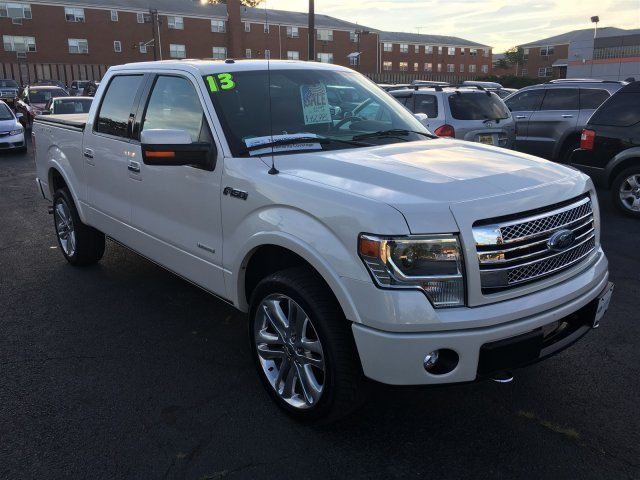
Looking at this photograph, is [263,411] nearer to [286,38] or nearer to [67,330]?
[67,330]

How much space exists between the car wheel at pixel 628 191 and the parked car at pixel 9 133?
49.6 ft

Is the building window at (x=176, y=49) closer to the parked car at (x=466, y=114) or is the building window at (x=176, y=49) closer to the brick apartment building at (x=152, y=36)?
the brick apartment building at (x=152, y=36)

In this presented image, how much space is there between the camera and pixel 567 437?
2.99m

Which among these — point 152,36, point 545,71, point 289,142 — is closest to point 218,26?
point 152,36

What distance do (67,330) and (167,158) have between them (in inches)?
75.7

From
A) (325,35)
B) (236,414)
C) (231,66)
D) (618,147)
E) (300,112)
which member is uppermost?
(325,35)

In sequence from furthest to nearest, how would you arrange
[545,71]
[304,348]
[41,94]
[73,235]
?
1. [545,71]
2. [41,94]
3. [73,235]
4. [304,348]

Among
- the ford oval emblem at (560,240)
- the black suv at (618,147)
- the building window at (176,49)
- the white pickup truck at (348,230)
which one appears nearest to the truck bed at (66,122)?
the white pickup truck at (348,230)

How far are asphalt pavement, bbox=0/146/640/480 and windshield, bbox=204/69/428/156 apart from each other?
1.54m

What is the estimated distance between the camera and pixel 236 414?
3.25 metres

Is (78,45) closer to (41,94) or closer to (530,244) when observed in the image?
(41,94)

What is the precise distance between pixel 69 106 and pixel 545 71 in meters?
68.6

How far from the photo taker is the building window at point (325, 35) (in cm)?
6050

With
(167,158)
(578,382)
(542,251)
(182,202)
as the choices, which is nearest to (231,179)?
(167,158)
